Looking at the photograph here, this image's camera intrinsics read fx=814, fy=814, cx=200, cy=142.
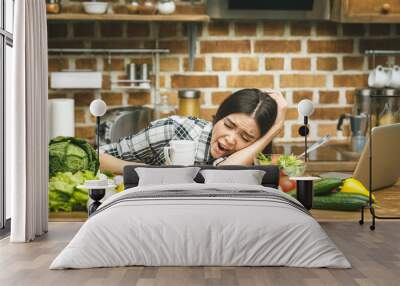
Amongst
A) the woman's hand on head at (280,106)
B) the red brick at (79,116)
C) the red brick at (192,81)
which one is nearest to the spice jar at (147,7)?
the red brick at (192,81)

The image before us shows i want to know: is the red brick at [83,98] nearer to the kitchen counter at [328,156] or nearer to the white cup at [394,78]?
the kitchen counter at [328,156]

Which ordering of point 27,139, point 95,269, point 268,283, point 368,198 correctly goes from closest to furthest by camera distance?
point 268,283
point 95,269
point 27,139
point 368,198

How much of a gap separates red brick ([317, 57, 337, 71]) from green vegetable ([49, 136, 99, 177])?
2.35 m

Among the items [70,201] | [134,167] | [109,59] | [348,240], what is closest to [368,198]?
[348,240]

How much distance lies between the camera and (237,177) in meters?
5.68

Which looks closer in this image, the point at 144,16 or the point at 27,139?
the point at 27,139

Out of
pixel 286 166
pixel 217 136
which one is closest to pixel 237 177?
pixel 286 166

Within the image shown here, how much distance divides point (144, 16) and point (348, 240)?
8.77 feet

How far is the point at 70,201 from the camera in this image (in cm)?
589

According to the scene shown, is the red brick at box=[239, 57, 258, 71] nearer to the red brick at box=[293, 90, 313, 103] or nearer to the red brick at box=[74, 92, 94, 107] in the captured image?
the red brick at box=[293, 90, 313, 103]

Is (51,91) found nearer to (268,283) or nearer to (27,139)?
(27,139)

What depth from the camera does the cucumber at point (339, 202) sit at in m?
5.76

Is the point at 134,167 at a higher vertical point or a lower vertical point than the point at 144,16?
lower

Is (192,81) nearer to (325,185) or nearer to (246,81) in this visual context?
(246,81)
